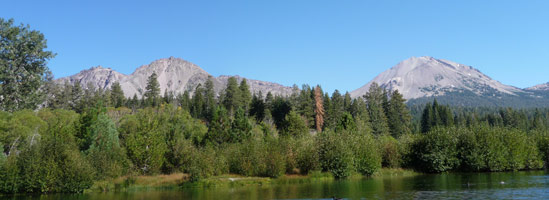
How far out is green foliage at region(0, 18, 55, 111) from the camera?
52684 millimetres

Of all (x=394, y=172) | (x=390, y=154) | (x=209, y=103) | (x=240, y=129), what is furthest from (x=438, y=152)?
(x=209, y=103)

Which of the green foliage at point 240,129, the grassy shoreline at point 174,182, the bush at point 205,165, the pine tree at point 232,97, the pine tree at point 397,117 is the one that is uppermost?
the pine tree at point 232,97

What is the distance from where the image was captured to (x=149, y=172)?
237 ft

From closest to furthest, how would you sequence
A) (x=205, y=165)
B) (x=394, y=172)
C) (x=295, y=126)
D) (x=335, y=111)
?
(x=205, y=165)
(x=394, y=172)
(x=295, y=126)
(x=335, y=111)

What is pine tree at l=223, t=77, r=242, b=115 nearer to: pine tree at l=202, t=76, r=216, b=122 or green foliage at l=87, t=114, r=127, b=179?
pine tree at l=202, t=76, r=216, b=122

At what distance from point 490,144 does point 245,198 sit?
206 ft

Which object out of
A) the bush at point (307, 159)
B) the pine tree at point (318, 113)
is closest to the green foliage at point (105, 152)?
the bush at point (307, 159)

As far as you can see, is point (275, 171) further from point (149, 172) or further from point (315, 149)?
point (149, 172)

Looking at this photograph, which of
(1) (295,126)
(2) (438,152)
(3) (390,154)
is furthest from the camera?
(1) (295,126)

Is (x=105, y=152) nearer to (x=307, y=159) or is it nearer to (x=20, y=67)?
(x=20, y=67)

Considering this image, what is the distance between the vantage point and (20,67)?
178 feet

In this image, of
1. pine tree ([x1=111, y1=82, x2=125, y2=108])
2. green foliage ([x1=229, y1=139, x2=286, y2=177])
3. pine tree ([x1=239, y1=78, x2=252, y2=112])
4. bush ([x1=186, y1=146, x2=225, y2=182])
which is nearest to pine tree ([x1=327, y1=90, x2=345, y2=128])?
pine tree ([x1=239, y1=78, x2=252, y2=112])

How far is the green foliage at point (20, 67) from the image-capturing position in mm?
52684

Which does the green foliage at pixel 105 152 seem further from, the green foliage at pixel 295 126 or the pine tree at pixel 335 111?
the pine tree at pixel 335 111
